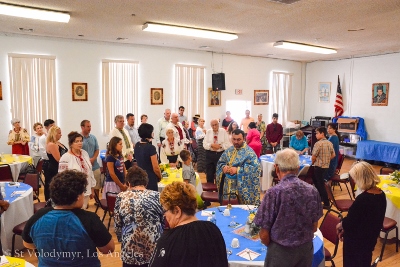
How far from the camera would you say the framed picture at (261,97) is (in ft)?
41.1

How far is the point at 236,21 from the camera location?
636cm

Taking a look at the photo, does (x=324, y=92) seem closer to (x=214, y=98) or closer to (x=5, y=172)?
(x=214, y=98)

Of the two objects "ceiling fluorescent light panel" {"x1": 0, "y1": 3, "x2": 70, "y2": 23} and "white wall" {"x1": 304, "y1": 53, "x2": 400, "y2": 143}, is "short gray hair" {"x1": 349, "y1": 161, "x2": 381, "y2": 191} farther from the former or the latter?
"white wall" {"x1": 304, "y1": 53, "x2": 400, "y2": 143}

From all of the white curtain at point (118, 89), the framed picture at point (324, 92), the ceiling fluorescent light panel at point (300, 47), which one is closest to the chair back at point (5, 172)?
the white curtain at point (118, 89)

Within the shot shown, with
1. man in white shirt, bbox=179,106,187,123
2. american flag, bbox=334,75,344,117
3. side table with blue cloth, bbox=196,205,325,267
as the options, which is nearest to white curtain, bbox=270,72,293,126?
american flag, bbox=334,75,344,117

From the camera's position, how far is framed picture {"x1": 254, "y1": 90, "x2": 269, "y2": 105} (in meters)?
12.5

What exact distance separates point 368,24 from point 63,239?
22.2 feet

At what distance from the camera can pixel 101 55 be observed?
9102mm

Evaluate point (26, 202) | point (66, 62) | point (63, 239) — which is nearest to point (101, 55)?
point (66, 62)

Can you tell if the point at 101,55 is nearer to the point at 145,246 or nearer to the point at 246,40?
the point at 246,40

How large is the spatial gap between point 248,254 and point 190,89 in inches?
329

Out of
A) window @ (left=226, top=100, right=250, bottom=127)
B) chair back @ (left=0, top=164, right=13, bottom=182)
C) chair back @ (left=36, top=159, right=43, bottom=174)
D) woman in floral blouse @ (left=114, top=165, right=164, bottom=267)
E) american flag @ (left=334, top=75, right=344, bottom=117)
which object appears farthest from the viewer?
american flag @ (left=334, top=75, right=344, bottom=117)

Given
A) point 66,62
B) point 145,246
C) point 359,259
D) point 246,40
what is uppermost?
point 246,40

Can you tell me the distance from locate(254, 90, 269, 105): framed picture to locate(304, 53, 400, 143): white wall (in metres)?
2.33
